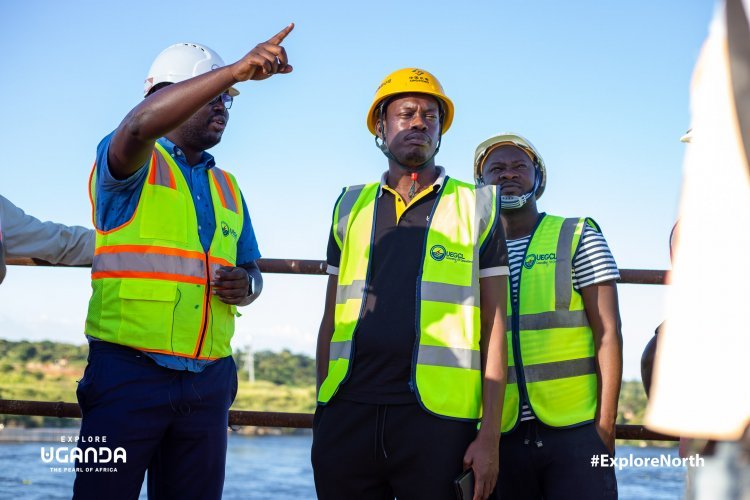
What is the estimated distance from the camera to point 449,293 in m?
2.94

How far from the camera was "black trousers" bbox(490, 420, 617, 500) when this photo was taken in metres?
3.11

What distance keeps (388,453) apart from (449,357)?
15.5 inches

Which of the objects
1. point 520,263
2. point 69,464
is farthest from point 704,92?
point 69,464

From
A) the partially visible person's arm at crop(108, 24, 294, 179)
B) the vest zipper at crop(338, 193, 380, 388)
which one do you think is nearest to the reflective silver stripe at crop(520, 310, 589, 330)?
the vest zipper at crop(338, 193, 380, 388)

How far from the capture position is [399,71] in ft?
10.9

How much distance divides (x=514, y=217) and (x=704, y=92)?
84.1 inches

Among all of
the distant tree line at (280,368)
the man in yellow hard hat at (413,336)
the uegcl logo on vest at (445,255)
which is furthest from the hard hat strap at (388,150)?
the distant tree line at (280,368)

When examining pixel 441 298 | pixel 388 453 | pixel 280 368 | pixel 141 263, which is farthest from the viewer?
pixel 280 368

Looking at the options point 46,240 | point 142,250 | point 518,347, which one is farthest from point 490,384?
point 46,240

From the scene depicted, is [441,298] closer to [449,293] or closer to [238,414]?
[449,293]

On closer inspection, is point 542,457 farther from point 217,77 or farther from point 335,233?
point 217,77

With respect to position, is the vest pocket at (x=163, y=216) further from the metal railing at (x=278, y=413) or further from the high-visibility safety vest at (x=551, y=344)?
the high-visibility safety vest at (x=551, y=344)

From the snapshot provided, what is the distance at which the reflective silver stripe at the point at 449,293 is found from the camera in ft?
9.61

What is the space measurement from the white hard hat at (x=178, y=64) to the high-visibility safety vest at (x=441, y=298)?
1.09 metres
